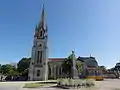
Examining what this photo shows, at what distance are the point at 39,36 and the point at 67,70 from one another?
18.7 meters

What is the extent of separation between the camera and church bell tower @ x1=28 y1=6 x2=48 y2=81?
69.2 meters

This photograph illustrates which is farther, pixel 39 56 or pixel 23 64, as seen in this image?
pixel 23 64

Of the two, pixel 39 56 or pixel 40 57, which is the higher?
pixel 39 56

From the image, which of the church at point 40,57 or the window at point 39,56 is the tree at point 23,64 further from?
the window at point 39,56

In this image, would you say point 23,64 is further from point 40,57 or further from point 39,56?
point 40,57

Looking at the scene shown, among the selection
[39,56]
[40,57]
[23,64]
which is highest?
[39,56]

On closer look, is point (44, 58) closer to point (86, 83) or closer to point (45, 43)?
point (45, 43)

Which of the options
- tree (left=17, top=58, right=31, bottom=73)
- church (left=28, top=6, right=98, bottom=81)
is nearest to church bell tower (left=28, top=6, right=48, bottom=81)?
church (left=28, top=6, right=98, bottom=81)

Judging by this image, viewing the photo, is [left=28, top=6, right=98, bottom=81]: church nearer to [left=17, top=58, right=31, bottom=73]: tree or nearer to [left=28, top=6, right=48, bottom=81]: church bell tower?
[left=28, top=6, right=48, bottom=81]: church bell tower

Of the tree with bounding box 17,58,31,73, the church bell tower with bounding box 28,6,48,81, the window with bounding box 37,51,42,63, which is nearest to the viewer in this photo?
the church bell tower with bounding box 28,6,48,81

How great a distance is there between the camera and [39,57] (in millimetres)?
71188

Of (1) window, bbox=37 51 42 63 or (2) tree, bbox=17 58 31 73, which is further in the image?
(2) tree, bbox=17 58 31 73

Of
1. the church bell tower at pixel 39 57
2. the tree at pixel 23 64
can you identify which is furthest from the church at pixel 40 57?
the tree at pixel 23 64

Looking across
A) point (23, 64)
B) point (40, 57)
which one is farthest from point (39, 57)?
point (23, 64)
